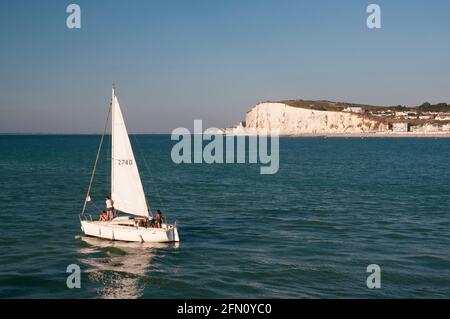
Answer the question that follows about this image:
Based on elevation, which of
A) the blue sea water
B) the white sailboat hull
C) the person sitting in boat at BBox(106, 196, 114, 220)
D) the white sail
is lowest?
the blue sea water

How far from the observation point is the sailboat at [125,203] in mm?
30703

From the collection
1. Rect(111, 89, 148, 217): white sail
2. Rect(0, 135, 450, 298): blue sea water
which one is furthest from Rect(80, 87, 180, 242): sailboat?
Rect(0, 135, 450, 298): blue sea water

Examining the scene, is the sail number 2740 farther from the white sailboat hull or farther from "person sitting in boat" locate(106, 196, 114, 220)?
the white sailboat hull

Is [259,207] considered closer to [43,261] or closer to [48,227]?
[48,227]

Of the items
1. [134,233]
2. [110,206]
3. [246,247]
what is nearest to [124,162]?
[110,206]

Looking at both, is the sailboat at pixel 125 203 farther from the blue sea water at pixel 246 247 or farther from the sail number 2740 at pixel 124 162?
the blue sea water at pixel 246 247

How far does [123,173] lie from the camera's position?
Result: 31547 millimetres

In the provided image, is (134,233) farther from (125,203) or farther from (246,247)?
(246,247)

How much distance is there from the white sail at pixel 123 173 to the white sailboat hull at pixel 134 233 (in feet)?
4.42

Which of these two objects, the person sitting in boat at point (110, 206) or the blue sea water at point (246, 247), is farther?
the person sitting in boat at point (110, 206)

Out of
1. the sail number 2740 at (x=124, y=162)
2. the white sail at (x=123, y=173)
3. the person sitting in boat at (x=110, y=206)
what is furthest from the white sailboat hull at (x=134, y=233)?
the sail number 2740 at (x=124, y=162)

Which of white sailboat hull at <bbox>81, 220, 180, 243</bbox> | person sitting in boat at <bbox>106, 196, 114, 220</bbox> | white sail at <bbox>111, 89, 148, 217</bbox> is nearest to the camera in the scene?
white sailboat hull at <bbox>81, 220, 180, 243</bbox>

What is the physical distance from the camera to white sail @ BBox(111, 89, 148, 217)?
30812 mm

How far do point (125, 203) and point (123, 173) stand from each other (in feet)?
6.79
